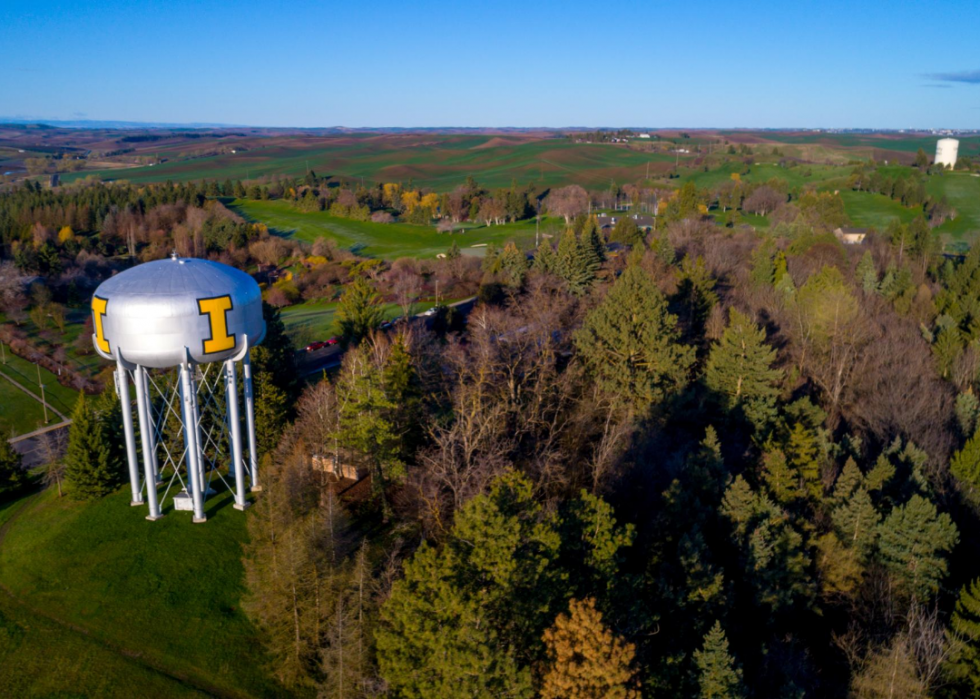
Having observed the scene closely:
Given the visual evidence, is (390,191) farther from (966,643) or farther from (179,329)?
(966,643)

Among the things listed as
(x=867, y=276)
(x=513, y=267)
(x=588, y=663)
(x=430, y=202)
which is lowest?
(x=588, y=663)

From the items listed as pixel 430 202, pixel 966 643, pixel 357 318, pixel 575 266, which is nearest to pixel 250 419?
pixel 357 318

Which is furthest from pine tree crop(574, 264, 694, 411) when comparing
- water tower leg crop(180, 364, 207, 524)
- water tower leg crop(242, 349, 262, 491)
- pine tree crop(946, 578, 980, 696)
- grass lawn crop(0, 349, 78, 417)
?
grass lawn crop(0, 349, 78, 417)

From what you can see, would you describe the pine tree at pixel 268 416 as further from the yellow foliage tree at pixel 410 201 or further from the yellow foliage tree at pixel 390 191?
the yellow foliage tree at pixel 390 191

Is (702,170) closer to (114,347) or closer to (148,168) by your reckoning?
(148,168)

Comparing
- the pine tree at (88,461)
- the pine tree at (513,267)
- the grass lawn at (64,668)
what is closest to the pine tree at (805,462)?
the grass lawn at (64,668)

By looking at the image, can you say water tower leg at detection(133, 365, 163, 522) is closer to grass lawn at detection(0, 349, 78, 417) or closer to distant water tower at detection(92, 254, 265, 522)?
distant water tower at detection(92, 254, 265, 522)
